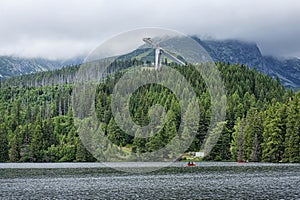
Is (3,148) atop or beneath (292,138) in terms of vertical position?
beneath

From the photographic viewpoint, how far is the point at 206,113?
19438cm

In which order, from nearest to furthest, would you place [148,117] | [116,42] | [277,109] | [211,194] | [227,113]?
[211,194] < [116,42] < [277,109] < [148,117] < [227,113]

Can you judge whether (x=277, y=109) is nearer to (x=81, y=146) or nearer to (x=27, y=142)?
(x=81, y=146)

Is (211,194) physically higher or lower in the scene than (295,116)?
lower

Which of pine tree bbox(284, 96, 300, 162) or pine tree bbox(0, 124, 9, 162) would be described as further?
pine tree bbox(0, 124, 9, 162)

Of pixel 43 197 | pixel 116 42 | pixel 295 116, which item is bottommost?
pixel 43 197

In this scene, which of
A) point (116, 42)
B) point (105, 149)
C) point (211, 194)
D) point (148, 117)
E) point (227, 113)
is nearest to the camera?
point (211, 194)

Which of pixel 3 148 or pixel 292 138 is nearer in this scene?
pixel 292 138

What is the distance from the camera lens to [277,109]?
143m

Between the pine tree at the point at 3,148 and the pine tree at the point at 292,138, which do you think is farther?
the pine tree at the point at 3,148

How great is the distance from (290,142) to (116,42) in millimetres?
70087

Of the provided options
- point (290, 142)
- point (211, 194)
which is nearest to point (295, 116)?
point (290, 142)

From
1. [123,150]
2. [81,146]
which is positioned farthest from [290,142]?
[81,146]

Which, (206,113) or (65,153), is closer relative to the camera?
(65,153)
